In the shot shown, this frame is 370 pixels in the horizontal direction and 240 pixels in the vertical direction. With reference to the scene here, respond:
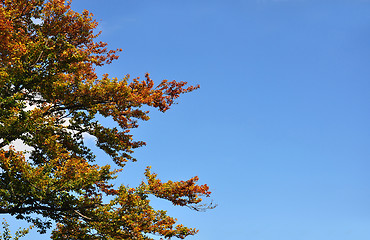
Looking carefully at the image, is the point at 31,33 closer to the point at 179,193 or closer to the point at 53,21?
the point at 53,21

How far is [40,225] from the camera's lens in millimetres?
17125

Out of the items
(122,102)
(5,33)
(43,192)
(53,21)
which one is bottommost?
(43,192)

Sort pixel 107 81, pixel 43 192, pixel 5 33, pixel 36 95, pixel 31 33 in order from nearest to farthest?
pixel 43 192 < pixel 5 33 < pixel 107 81 < pixel 36 95 < pixel 31 33

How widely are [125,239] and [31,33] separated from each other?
37.5 ft

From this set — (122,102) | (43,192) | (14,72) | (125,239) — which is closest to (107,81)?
(122,102)

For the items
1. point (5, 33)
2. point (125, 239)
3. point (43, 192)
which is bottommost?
point (125, 239)

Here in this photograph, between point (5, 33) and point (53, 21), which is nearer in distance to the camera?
point (5, 33)

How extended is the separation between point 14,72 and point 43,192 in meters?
5.05

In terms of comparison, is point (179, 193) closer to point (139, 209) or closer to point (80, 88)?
point (139, 209)

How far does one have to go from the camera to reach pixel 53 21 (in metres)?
17.8

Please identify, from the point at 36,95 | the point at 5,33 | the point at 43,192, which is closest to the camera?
the point at 43,192

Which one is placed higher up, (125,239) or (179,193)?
(179,193)

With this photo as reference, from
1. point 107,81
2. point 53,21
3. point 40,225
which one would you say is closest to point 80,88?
point 107,81

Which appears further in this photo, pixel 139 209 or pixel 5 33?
pixel 5 33
